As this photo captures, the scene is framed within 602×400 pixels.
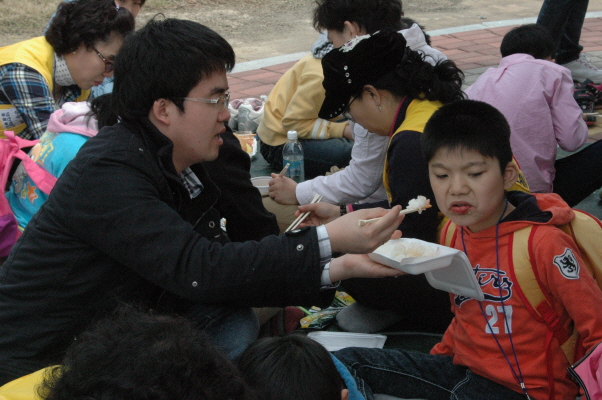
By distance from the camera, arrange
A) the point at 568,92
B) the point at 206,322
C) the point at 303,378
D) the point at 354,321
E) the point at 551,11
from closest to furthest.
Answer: the point at 303,378, the point at 206,322, the point at 354,321, the point at 568,92, the point at 551,11

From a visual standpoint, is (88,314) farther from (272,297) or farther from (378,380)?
(378,380)

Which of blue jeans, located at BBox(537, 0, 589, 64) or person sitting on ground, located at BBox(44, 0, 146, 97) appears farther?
blue jeans, located at BBox(537, 0, 589, 64)

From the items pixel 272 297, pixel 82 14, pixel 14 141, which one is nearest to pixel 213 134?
pixel 272 297

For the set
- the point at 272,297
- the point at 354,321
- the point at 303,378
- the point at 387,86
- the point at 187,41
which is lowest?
the point at 354,321

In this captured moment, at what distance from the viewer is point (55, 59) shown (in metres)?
3.41

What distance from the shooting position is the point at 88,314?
6.10 ft

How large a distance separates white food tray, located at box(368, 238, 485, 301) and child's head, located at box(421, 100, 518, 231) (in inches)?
6.4

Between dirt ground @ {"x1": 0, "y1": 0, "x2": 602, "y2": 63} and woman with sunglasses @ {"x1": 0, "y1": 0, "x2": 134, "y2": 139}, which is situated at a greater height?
woman with sunglasses @ {"x1": 0, "y1": 0, "x2": 134, "y2": 139}

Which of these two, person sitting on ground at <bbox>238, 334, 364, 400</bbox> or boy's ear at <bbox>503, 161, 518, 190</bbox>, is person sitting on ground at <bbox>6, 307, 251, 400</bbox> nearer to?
person sitting on ground at <bbox>238, 334, 364, 400</bbox>

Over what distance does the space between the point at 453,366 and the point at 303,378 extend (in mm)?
652

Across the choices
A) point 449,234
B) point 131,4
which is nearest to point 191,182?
point 449,234

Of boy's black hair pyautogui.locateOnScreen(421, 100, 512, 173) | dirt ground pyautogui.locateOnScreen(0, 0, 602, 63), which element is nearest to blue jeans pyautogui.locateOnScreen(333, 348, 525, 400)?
boy's black hair pyautogui.locateOnScreen(421, 100, 512, 173)

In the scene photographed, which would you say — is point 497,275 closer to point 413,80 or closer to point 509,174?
point 509,174

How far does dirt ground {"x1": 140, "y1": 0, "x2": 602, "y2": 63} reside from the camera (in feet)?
25.0
